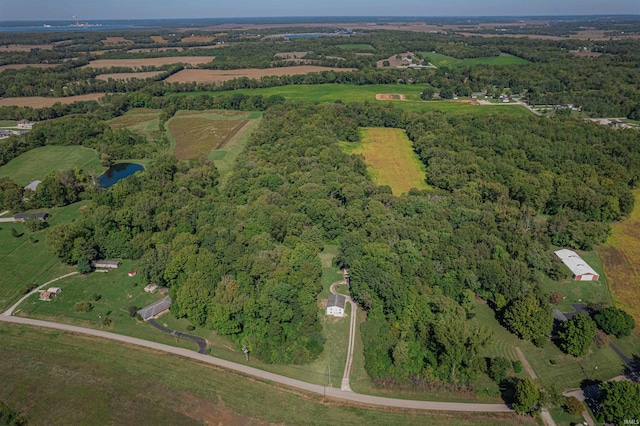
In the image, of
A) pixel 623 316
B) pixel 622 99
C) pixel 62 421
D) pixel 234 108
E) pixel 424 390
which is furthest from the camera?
pixel 234 108

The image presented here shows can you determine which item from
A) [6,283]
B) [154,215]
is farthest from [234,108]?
[6,283]

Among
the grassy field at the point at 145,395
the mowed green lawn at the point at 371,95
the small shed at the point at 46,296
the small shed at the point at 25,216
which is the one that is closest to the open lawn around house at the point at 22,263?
the small shed at the point at 25,216

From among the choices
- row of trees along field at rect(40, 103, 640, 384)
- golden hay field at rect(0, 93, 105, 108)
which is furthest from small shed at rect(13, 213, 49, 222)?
golden hay field at rect(0, 93, 105, 108)

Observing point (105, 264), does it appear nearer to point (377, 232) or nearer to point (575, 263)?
point (377, 232)

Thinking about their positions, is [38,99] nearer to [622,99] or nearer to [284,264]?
[284,264]

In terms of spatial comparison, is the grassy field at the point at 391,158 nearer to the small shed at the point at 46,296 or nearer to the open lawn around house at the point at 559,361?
the open lawn around house at the point at 559,361

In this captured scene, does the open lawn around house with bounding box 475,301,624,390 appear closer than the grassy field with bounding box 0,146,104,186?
Yes

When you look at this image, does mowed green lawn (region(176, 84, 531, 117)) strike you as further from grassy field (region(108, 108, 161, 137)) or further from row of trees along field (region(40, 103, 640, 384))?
row of trees along field (region(40, 103, 640, 384))
